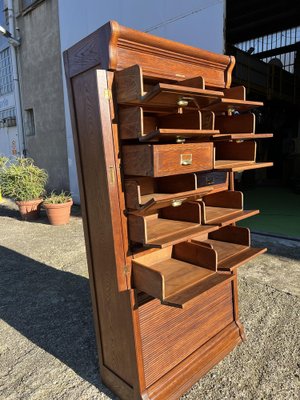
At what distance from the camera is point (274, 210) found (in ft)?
20.9

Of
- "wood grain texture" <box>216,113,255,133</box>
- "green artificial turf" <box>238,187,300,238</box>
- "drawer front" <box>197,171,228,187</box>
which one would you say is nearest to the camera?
"wood grain texture" <box>216,113,255,133</box>

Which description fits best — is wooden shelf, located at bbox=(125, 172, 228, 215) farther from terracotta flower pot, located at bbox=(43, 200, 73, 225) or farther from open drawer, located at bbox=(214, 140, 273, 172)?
terracotta flower pot, located at bbox=(43, 200, 73, 225)

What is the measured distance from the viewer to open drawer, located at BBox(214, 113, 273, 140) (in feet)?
5.85

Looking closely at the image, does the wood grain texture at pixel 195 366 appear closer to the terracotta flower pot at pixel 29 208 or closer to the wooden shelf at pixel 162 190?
the wooden shelf at pixel 162 190

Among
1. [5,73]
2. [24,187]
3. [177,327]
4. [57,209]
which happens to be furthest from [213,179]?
[5,73]

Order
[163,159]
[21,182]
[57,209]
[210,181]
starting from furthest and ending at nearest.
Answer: [21,182], [57,209], [210,181], [163,159]

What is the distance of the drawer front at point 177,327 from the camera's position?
1758 mm

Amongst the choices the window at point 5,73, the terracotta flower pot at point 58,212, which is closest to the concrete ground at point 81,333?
the terracotta flower pot at point 58,212

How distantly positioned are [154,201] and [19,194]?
5575 millimetres

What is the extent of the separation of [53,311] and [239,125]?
89.1 inches

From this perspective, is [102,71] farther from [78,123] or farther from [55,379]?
[55,379]

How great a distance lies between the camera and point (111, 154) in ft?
4.83

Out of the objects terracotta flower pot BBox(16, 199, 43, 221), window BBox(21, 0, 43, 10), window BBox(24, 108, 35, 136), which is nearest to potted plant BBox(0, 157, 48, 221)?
terracotta flower pot BBox(16, 199, 43, 221)

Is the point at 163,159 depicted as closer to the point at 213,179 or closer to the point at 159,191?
the point at 159,191
